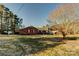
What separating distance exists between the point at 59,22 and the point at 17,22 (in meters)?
0.39

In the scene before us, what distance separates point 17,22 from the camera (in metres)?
1.83

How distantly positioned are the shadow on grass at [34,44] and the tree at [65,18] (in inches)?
6.0

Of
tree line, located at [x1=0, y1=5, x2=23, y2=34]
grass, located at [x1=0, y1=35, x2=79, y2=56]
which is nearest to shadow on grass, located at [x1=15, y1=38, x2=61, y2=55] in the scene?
grass, located at [x1=0, y1=35, x2=79, y2=56]

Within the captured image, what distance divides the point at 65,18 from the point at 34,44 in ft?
1.24

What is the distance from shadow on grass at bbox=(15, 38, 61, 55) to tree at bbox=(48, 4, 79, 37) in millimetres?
153

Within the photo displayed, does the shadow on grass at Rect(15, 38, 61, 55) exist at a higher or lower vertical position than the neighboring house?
lower

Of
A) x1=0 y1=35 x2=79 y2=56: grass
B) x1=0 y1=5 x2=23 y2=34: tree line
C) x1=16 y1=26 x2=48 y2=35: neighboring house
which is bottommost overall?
x1=0 y1=35 x2=79 y2=56: grass

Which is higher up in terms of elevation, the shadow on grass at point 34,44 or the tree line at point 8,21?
the tree line at point 8,21

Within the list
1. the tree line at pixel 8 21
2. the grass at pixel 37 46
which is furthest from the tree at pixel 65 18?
the tree line at pixel 8 21

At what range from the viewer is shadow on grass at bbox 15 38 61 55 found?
5.93 feet

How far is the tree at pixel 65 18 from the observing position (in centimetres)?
183

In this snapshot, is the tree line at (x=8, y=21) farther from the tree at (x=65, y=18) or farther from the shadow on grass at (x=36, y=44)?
the tree at (x=65, y=18)

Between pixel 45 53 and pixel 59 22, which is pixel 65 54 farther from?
pixel 59 22

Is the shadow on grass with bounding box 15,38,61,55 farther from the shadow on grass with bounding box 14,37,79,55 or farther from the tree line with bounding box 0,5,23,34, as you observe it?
the tree line with bounding box 0,5,23,34
